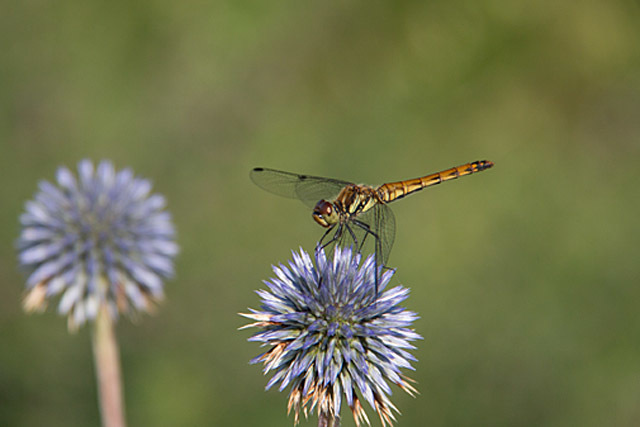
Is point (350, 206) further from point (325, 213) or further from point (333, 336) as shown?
point (333, 336)

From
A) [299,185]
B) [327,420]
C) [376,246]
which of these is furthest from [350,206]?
[327,420]

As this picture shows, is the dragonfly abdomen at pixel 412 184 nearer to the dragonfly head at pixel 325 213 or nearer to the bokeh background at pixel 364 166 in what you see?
the dragonfly head at pixel 325 213

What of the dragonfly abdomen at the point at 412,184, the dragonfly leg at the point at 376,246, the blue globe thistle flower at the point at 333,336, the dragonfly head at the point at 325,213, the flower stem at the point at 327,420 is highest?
the dragonfly abdomen at the point at 412,184

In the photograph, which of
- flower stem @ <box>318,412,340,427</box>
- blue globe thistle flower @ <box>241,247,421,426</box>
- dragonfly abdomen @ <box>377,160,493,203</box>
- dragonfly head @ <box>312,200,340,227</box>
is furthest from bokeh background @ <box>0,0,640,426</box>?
flower stem @ <box>318,412,340,427</box>

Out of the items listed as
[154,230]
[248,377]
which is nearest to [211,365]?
[248,377]

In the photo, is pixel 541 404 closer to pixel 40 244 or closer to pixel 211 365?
pixel 211 365

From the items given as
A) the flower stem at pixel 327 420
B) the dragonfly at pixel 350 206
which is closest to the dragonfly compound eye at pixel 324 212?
the dragonfly at pixel 350 206
